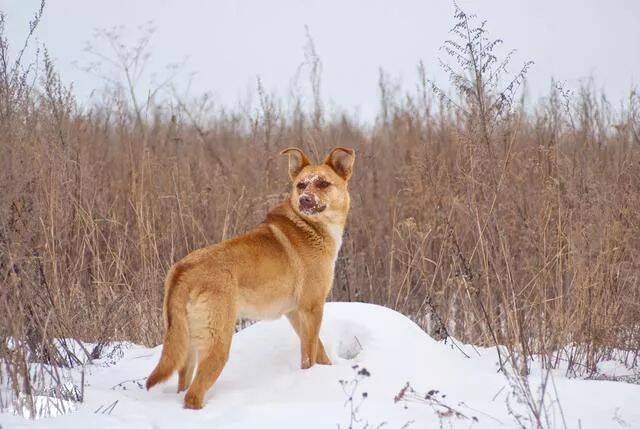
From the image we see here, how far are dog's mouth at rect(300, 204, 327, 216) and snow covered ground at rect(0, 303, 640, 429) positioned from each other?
2.80 feet

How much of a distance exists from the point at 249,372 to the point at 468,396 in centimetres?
142

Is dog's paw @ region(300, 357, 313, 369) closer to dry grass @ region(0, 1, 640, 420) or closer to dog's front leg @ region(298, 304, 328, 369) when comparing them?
dog's front leg @ region(298, 304, 328, 369)

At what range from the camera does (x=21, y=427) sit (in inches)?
134

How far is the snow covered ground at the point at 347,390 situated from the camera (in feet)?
12.7

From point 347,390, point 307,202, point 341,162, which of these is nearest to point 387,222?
point 341,162

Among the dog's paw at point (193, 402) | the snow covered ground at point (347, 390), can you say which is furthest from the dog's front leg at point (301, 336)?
the dog's paw at point (193, 402)

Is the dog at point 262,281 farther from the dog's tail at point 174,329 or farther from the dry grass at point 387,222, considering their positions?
the dry grass at point 387,222

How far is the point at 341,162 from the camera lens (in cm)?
537

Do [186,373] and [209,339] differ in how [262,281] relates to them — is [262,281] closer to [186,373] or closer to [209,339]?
A: [209,339]

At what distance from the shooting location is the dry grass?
472 cm

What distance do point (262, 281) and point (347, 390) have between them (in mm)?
839

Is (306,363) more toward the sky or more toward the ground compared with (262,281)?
more toward the ground

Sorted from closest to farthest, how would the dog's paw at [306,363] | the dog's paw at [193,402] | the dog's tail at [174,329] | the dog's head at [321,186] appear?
the dog's tail at [174,329] → the dog's paw at [193,402] → the dog's paw at [306,363] → the dog's head at [321,186]

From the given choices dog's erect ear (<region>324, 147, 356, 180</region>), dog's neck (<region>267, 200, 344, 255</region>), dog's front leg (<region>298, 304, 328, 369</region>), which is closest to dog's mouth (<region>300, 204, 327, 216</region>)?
dog's neck (<region>267, 200, 344, 255</region>)
